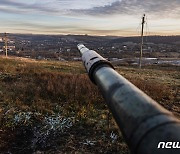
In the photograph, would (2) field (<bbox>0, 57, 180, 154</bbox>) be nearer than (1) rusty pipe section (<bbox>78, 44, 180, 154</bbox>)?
No

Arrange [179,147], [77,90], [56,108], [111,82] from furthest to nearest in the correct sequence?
[77,90] → [56,108] → [111,82] → [179,147]

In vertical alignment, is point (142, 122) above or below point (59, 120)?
above

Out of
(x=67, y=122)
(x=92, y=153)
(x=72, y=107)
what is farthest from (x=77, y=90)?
(x=92, y=153)

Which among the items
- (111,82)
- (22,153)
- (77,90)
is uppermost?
(111,82)

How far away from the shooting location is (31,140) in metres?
7.93

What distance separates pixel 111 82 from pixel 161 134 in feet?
6.28

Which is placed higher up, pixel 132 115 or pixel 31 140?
pixel 132 115

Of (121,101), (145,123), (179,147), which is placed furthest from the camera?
(121,101)

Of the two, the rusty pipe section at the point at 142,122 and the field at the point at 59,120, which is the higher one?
the rusty pipe section at the point at 142,122

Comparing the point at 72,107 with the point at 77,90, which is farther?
the point at 77,90

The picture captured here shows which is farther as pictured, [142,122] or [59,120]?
[59,120]

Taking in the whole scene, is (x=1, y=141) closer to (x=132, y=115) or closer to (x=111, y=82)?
(x=111, y=82)

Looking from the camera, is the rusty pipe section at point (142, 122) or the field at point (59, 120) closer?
the rusty pipe section at point (142, 122)

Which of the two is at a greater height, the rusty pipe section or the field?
the rusty pipe section
